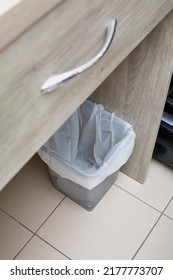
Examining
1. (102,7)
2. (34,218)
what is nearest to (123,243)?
(34,218)

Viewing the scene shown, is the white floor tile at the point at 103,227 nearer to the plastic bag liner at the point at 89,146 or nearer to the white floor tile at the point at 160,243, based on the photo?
the white floor tile at the point at 160,243

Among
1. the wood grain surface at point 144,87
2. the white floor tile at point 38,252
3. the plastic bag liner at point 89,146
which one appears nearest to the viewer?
the wood grain surface at point 144,87

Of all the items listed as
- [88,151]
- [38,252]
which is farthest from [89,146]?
[38,252]

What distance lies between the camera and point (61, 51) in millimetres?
458

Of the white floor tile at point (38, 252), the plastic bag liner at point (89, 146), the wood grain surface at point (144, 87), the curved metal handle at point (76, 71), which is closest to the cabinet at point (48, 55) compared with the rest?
the curved metal handle at point (76, 71)

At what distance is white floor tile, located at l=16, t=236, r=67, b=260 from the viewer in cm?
104

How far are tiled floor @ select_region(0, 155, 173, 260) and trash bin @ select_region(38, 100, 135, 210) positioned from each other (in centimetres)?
5

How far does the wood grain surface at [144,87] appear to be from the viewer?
0.81m

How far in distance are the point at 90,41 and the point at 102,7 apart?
4 cm

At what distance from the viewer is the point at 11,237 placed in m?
1.07

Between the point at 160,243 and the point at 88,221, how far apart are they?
210 millimetres

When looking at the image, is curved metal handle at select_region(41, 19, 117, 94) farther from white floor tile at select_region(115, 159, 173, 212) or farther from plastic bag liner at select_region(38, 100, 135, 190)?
white floor tile at select_region(115, 159, 173, 212)
